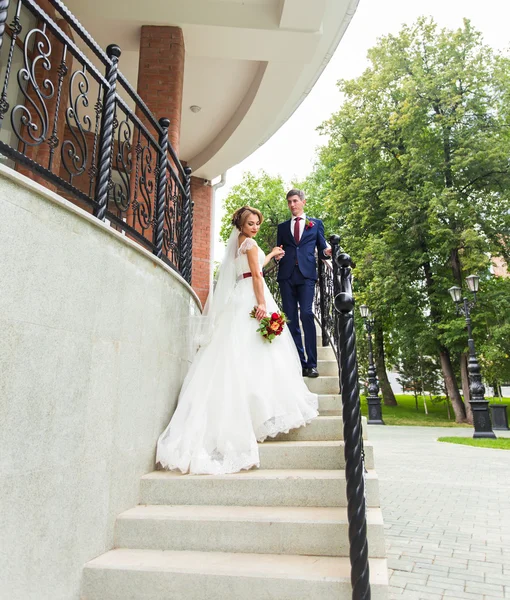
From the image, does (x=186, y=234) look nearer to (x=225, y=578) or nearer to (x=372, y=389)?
(x=225, y=578)

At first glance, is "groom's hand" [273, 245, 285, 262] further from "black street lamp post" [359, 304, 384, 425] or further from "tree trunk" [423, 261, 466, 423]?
"tree trunk" [423, 261, 466, 423]

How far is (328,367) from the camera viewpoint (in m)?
5.45

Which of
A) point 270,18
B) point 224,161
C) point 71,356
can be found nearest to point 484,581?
point 71,356

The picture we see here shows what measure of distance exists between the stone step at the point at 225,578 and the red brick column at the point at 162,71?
545cm

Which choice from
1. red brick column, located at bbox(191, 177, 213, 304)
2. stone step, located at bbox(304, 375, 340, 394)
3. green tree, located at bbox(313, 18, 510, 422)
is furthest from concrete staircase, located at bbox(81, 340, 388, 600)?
green tree, located at bbox(313, 18, 510, 422)

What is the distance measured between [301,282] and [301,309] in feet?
1.05

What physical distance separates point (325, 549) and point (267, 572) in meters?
0.45

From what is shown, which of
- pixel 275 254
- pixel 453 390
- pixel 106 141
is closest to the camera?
pixel 106 141

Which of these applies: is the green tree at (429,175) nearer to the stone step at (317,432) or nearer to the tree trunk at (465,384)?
the tree trunk at (465,384)

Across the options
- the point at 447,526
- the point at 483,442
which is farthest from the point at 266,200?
the point at 447,526

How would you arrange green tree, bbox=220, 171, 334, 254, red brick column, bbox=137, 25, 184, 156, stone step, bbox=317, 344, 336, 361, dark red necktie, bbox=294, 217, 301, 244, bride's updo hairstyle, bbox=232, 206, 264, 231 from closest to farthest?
bride's updo hairstyle, bbox=232, 206, 264, 231 → dark red necktie, bbox=294, 217, 301, 244 → stone step, bbox=317, 344, 336, 361 → red brick column, bbox=137, 25, 184, 156 → green tree, bbox=220, 171, 334, 254

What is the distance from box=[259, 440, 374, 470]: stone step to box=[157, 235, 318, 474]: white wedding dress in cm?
17

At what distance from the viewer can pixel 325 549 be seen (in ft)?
8.90

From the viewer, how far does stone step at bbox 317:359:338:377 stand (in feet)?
17.8
